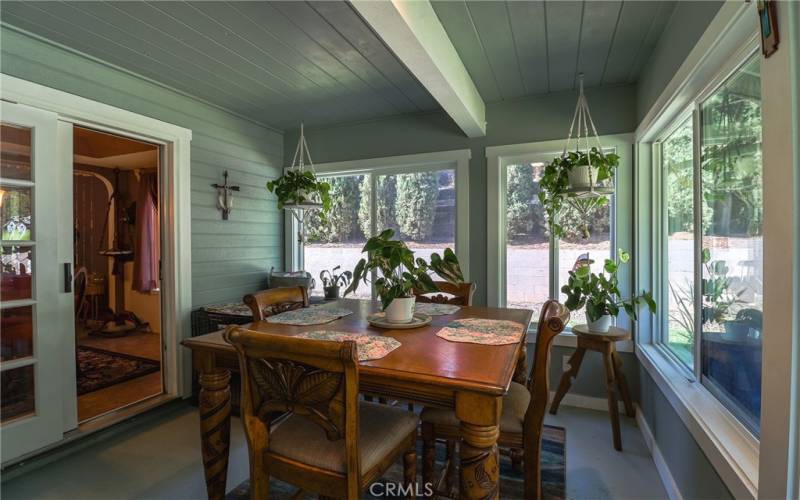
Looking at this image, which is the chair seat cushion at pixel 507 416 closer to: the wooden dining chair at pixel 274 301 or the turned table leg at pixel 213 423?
the turned table leg at pixel 213 423

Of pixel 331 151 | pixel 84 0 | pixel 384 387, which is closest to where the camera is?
pixel 384 387

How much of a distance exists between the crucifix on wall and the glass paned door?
3.74ft

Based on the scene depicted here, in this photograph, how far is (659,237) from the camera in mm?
2613

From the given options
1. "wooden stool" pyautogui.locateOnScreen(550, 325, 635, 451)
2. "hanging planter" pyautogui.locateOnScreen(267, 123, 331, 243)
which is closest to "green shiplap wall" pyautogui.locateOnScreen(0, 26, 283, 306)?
"hanging planter" pyautogui.locateOnScreen(267, 123, 331, 243)

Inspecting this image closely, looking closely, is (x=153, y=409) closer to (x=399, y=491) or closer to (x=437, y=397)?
(x=399, y=491)

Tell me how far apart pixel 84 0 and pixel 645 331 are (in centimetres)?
386

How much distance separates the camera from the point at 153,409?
2.78 metres

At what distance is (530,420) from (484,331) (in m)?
0.40

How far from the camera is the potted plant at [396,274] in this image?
1702 millimetres

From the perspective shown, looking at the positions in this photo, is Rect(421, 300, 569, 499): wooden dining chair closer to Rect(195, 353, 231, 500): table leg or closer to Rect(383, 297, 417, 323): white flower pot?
Rect(383, 297, 417, 323): white flower pot

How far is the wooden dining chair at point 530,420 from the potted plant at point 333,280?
203 cm

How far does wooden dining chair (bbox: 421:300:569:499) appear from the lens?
4.88ft

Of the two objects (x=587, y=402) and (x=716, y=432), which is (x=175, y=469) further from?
(x=587, y=402)

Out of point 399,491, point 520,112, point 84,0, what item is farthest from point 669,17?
point 84,0
